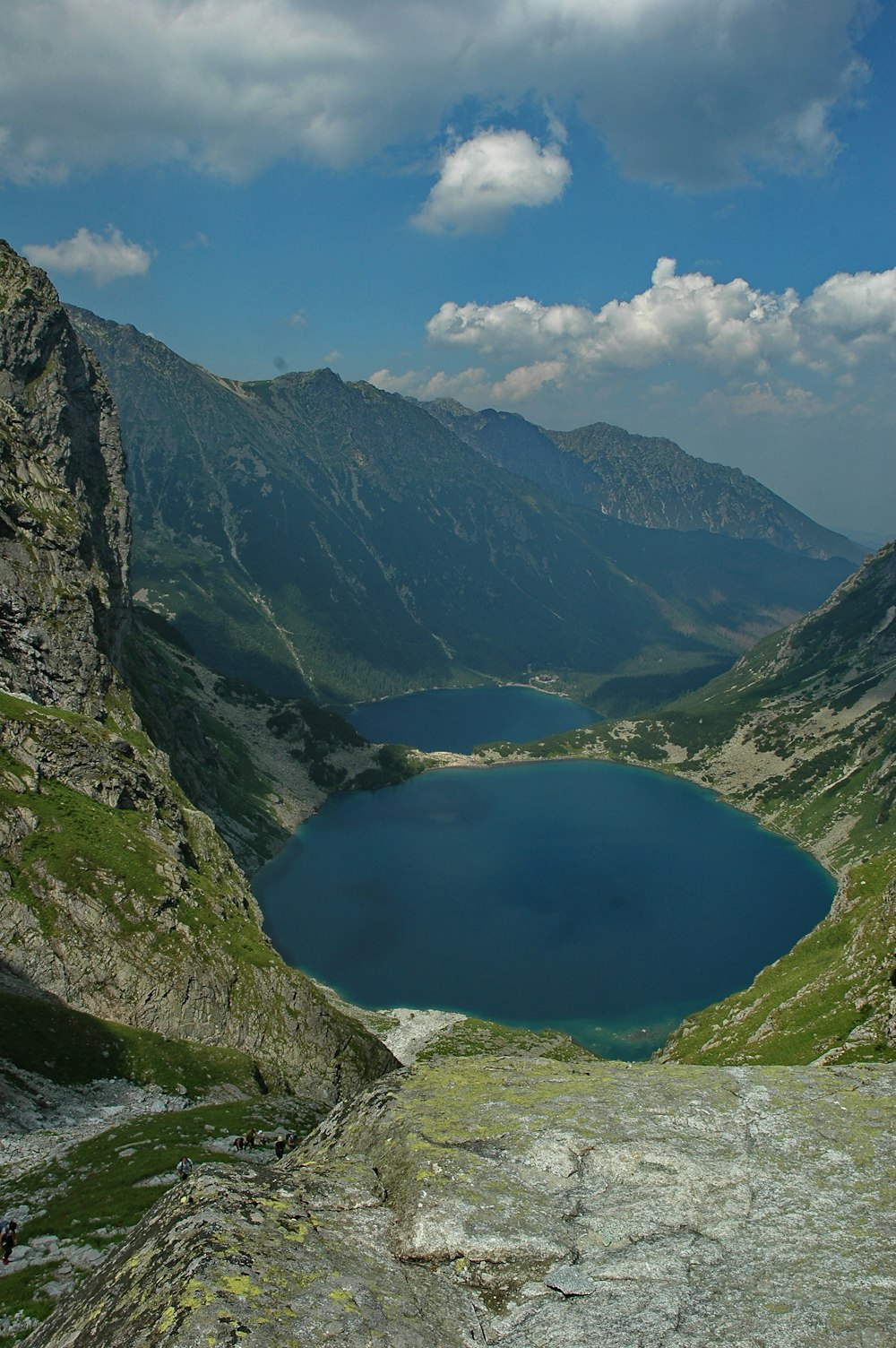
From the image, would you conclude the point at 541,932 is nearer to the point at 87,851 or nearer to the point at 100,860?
the point at 100,860

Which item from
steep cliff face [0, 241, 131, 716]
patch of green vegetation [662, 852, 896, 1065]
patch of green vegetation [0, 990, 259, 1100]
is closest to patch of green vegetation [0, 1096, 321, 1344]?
patch of green vegetation [0, 990, 259, 1100]

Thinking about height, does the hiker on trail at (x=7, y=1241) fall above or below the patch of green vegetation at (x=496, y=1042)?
above

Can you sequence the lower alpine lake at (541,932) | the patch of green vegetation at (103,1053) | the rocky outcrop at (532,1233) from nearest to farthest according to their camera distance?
the rocky outcrop at (532,1233) → the patch of green vegetation at (103,1053) → the lower alpine lake at (541,932)

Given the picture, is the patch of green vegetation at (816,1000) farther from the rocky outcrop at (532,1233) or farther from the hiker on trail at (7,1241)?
the hiker on trail at (7,1241)

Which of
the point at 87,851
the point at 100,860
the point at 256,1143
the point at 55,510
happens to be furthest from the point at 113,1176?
the point at 55,510

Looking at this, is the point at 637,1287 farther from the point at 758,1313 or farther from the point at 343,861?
the point at 343,861

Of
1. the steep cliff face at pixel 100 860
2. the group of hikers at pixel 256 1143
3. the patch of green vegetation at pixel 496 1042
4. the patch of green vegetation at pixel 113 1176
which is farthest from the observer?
the patch of green vegetation at pixel 496 1042

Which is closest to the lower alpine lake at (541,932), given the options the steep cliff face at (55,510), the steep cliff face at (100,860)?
the steep cliff face at (100,860)
